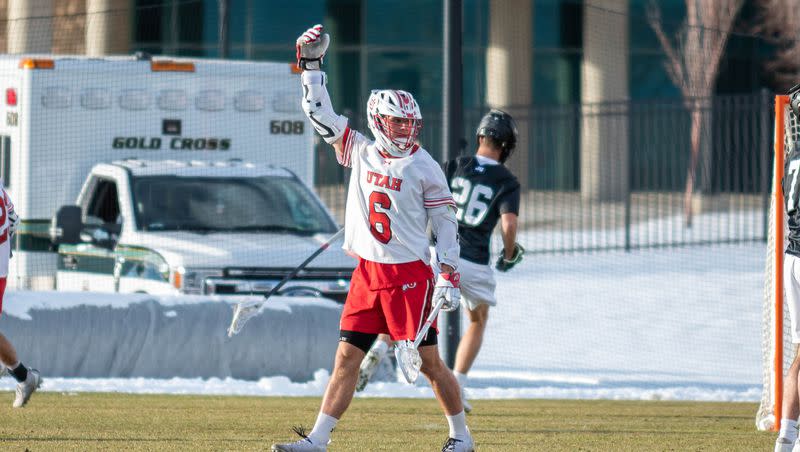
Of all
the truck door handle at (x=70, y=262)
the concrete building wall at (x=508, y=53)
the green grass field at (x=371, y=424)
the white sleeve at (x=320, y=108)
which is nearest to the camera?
the white sleeve at (x=320, y=108)

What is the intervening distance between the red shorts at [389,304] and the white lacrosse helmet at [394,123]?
57cm

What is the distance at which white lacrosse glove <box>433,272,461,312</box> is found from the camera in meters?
7.13

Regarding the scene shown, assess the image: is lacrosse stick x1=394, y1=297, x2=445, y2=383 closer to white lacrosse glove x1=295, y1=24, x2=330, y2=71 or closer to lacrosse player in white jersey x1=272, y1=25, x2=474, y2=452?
lacrosse player in white jersey x1=272, y1=25, x2=474, y2=452

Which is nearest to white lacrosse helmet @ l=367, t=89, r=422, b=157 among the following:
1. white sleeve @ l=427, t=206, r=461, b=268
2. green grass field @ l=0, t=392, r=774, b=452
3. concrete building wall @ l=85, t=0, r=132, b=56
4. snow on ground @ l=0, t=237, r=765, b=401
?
white sleeve @ l=427, t=206, r=461, b=268

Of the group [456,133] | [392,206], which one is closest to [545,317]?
[456,133]

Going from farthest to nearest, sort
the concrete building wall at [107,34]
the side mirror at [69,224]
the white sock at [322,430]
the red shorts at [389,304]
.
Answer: the concrete building wall at [107,34] < the side mirror at [69,224] < the red shorts at [389,304] < the white sock at [322,430]

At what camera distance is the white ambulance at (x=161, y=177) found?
12023 millimetres

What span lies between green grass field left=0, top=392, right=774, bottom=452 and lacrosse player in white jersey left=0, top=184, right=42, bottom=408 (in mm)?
165

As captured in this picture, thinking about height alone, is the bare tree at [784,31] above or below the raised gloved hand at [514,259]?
above

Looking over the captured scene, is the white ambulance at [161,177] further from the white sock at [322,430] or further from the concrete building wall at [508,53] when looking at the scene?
the concrete building wall at [508,53]

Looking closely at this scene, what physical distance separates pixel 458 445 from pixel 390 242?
106 cm

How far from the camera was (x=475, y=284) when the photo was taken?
31.3 ft

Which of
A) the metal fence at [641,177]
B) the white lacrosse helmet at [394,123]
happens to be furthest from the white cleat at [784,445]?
the metal fence at [641,177]

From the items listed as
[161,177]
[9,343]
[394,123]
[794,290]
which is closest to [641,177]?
[161,177]
